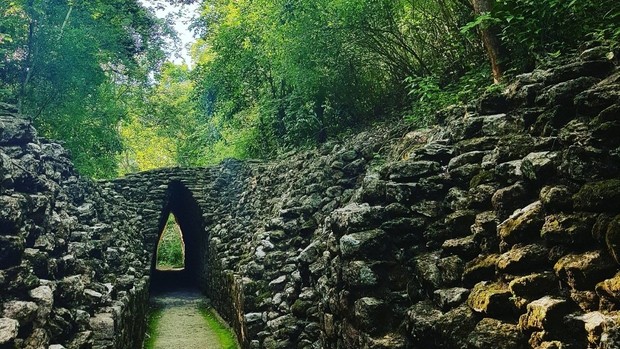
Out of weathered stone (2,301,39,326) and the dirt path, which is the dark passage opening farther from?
weathered stone (2,301,39,326)

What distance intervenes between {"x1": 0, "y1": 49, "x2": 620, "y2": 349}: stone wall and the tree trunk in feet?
2.73

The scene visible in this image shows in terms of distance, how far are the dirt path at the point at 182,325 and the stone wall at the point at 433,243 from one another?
189cm

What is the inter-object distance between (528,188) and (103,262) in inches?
306

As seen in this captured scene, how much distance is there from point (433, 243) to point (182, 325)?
10.2 meters

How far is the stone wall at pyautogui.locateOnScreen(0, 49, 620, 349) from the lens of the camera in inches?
113

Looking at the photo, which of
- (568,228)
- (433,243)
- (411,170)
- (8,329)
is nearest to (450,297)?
(433,243)

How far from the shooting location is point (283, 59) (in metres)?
10.5

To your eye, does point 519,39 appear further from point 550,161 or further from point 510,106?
point 550,161

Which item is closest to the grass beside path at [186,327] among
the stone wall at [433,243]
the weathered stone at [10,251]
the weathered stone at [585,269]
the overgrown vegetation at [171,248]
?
the stone wall at [433,243]

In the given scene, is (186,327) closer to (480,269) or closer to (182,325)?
(182,325)

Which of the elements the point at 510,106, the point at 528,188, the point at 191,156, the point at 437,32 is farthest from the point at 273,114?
the point at 191,156

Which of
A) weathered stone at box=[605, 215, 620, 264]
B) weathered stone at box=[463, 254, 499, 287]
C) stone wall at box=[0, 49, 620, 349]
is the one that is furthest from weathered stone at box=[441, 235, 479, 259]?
weathered stone at box=[605, 215, 620, 264]

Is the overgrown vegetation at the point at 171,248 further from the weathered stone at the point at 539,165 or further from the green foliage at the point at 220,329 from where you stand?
the weathered stone at the point at 539,165

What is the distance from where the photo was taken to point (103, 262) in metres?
8.68
